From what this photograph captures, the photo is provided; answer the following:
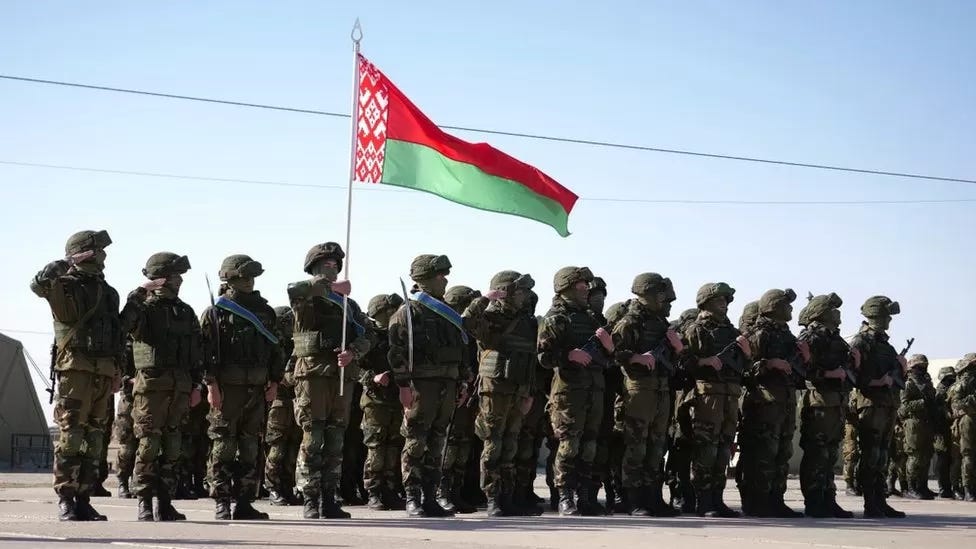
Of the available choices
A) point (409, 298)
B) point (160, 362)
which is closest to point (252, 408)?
point (160, 362)

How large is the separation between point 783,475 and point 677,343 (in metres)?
2.23

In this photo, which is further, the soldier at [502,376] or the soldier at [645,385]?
the soldier at [645,385]

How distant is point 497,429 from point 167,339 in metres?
3.38

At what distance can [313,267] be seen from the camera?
42.2 ft

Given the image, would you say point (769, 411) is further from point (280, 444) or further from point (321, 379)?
point (280, 444)

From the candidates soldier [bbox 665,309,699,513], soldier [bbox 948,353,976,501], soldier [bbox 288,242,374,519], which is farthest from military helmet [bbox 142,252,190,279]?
soldier [bbox 948,353,976,501]

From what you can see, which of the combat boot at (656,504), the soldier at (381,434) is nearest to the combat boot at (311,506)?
the soldier at (381,434)

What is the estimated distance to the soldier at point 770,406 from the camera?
1488 centimetres

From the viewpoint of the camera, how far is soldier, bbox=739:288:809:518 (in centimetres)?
1488

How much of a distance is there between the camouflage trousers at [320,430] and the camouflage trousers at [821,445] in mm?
5389

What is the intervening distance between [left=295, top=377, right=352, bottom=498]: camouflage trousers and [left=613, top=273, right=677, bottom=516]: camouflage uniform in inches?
120

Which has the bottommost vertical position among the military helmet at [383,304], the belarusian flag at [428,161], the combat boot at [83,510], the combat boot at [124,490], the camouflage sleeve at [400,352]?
the combat boot at [124,490]

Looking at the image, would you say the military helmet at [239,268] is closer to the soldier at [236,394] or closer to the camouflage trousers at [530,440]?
the soldier at [236,394]

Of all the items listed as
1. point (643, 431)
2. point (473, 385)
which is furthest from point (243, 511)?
point (643, 431)
